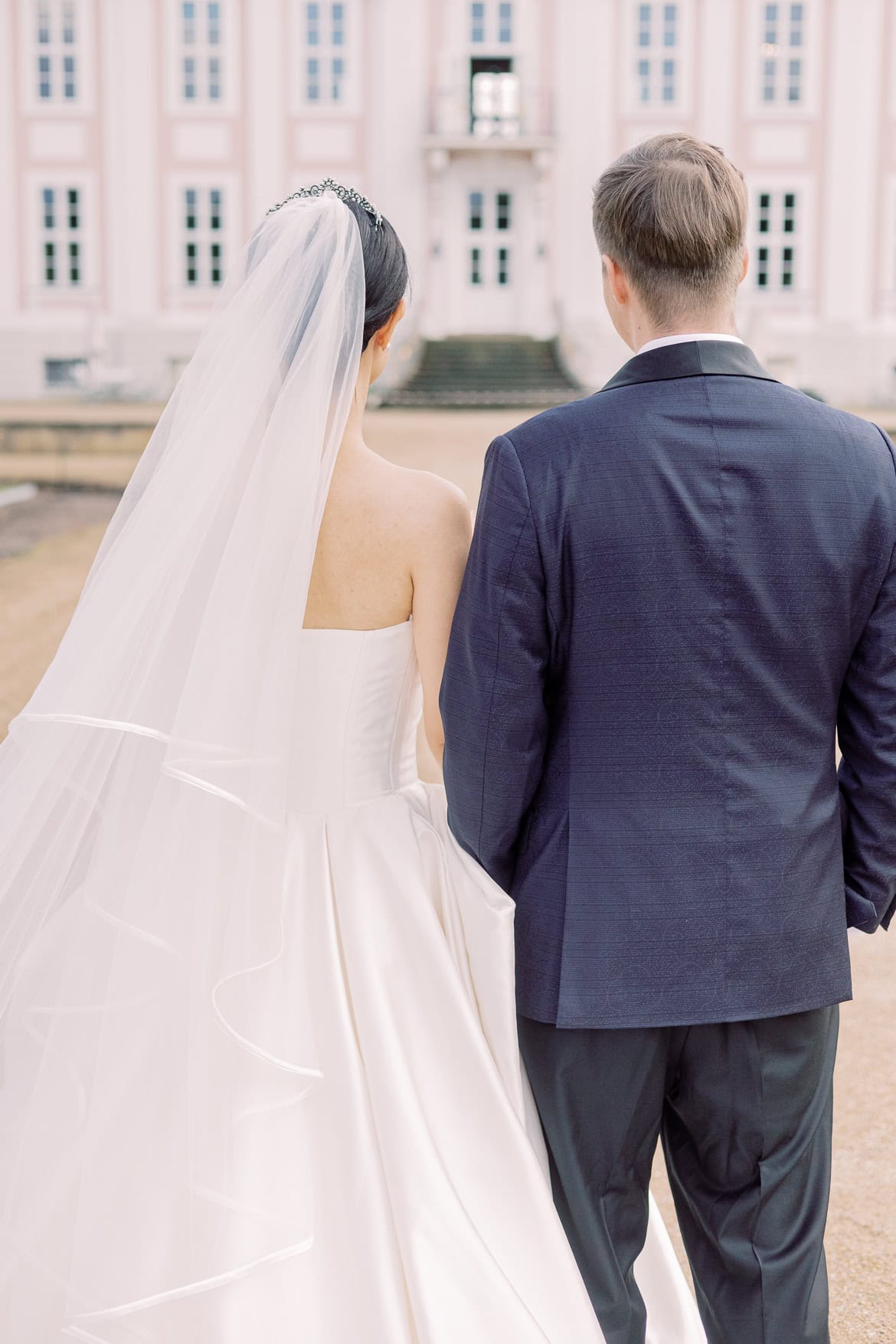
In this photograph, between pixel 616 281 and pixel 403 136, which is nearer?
pixel 616 281

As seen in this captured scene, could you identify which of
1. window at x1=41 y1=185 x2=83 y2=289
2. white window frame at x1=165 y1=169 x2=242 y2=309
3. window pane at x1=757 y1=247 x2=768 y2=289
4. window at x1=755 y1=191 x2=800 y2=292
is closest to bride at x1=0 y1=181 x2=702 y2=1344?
white window frame at x1=165 y1=169 x2=242 y2=309

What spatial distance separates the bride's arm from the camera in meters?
1.73

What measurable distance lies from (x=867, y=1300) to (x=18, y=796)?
1634 mm

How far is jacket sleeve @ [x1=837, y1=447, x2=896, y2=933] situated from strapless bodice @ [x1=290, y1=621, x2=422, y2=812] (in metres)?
0.60

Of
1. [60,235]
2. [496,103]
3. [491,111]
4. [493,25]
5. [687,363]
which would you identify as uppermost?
[493,25]

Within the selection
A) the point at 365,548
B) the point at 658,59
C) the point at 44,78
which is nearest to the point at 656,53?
the point at 658,59

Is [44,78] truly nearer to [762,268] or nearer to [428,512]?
[762,268]

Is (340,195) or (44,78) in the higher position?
(44,78)

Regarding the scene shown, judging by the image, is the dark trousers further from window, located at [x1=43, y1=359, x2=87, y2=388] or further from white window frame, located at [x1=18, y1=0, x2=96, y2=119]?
white window frame, located at [x1=18, y1=0, x2=96, y2=119]

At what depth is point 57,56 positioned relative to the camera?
834 inches

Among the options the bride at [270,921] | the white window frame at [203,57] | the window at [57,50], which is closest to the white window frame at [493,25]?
the white window frame at [203,57]

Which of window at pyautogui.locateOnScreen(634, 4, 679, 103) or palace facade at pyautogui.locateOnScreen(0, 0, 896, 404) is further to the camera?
window at pyautogui.locateOnScreen(634, 4, 679, 103)

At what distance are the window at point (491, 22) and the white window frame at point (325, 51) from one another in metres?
1.82

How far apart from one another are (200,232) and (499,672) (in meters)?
21.8
